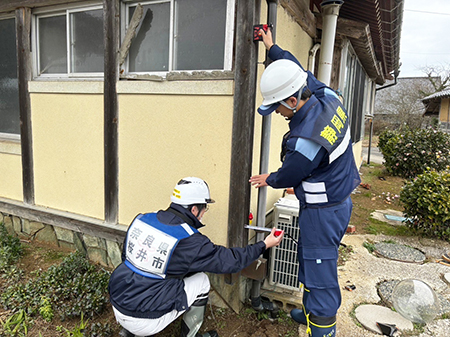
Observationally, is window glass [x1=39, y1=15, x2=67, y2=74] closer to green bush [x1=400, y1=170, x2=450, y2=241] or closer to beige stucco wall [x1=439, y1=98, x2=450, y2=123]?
green bush [x1=400, y1=170, x2=450, y2=241]

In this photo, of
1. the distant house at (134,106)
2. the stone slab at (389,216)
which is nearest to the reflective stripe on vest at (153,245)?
the distant house at (134,106)

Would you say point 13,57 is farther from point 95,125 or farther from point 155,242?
point 155,242

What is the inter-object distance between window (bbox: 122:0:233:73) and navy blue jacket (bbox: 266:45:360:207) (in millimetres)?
1031

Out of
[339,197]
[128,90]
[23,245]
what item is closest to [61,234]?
[23,245]

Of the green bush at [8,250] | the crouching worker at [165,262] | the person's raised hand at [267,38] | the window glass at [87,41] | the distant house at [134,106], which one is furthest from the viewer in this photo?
the green bush at [8,250]

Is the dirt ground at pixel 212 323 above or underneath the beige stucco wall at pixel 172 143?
underneath

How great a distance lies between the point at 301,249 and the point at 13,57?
4832 mm

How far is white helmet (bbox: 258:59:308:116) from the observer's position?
2416 mm

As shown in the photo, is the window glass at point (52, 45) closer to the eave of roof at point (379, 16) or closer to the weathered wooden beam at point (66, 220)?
the weathered wooden beam at point (66, 220)

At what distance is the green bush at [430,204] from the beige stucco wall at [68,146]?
4.93 meters

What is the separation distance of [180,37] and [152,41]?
15.2 inches

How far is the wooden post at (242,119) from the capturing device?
2.96 metres

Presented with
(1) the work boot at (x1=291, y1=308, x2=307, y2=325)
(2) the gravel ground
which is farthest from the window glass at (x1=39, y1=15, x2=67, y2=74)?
(2) the gravel ground

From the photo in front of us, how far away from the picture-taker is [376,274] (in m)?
4.31
